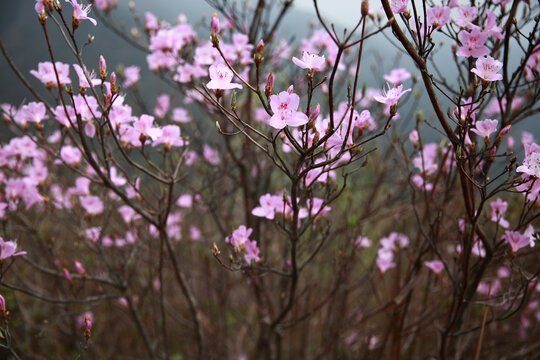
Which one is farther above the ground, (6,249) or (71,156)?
(71,156)

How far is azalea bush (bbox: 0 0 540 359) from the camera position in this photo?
149 cm

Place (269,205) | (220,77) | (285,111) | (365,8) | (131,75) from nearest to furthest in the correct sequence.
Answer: (365,8) → (285,111) → (220,77) → (269,205) → (131,75)

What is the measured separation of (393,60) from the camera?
12.6 feet

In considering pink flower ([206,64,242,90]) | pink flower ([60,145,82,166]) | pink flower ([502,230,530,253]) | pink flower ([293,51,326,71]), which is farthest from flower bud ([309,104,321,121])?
pink flower ([60,145,82,166])

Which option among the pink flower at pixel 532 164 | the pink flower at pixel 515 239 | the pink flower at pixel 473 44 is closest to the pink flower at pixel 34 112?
the pink flower at pixel 473 44

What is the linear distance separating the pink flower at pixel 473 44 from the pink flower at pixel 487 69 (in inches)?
5.5

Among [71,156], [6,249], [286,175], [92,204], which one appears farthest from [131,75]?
[6,249]

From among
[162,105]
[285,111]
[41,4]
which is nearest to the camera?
[285,111]

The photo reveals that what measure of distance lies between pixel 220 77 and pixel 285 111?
298 millimetres

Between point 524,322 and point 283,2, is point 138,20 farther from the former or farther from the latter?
point 524,322

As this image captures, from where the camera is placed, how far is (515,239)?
68.9 inches

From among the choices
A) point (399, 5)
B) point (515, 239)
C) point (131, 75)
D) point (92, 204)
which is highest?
point (131, 75)

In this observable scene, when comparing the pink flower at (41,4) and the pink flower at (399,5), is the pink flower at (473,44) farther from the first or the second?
the pink flower at (41,4)

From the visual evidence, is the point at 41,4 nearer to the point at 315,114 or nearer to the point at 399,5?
the point at 315,114
